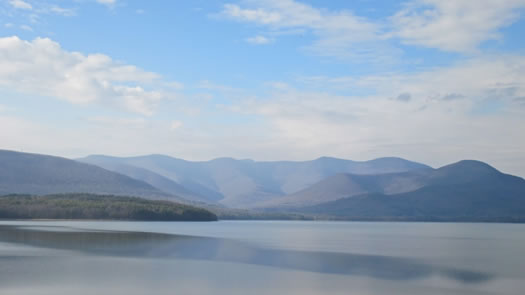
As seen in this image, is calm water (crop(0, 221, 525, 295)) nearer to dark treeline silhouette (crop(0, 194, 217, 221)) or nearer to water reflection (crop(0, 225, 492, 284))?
water reflection (crop(0, 225, 492, 284))

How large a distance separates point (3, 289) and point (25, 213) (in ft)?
361

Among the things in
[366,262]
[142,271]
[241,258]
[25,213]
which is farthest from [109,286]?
[25,213]

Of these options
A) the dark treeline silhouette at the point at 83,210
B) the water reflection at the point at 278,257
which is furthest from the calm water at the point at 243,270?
the dark treeline silhouette at the point at 83,210

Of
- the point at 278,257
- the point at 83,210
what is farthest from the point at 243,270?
the point at 83,210

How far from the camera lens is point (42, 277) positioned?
1480 inches

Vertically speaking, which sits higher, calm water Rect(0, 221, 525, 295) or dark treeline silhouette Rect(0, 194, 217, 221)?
Result: dark treeline silhouette Rect(0, 194, 217, 221)

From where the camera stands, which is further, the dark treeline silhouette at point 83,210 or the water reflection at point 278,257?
the dark treeline silhouette at point 83,210

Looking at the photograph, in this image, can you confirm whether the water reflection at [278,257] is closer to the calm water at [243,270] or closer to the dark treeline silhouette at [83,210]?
the calm water at [243,270]

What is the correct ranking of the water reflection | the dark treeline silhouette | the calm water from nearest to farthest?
the calm water
the water reflection
the dark treeline silhouette

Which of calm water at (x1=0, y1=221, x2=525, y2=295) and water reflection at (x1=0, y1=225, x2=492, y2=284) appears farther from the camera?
water reflection at (x1=0, y1=225, x2=492, y2=284)

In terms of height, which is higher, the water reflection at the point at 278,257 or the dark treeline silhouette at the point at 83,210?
the dark treeline silhouette at the point at 83,210

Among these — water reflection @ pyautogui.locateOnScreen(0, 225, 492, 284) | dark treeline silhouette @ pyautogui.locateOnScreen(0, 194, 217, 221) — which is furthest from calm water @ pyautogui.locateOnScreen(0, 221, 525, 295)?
dark treeline silhouette @ pyautogui.locateOnScreen(0, 194, 217, 221)

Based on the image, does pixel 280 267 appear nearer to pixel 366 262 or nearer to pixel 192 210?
pixel 366 262

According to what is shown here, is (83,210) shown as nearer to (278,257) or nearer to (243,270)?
(278,257)
